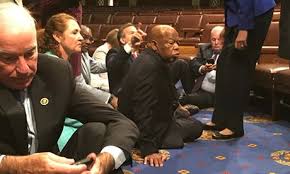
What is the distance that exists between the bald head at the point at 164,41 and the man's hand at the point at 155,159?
1.95 feet

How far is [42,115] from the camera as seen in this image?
126cm

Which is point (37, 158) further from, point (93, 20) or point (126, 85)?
point (93, 20)

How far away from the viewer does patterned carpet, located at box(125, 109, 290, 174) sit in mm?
2293

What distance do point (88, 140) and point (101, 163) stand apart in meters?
0.13

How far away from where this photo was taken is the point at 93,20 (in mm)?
8477

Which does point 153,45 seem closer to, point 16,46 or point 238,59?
point 238,59

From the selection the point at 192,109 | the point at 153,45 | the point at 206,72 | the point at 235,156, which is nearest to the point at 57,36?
the point at 153,45

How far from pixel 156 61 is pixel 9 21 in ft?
4.93

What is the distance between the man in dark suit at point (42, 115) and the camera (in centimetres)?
114

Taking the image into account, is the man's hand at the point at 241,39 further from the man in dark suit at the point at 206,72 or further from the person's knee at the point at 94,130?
the person's knee at the point at 94,130

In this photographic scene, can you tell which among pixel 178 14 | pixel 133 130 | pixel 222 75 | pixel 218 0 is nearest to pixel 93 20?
pixel 178 14

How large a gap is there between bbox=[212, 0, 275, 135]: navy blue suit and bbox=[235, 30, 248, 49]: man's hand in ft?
0.10

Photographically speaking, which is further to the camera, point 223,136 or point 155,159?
point 223,136

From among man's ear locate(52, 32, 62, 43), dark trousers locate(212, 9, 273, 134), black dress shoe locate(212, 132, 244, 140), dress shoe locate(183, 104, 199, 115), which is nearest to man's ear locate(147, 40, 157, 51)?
dark trousers locate(212, 9, 273, 134)
